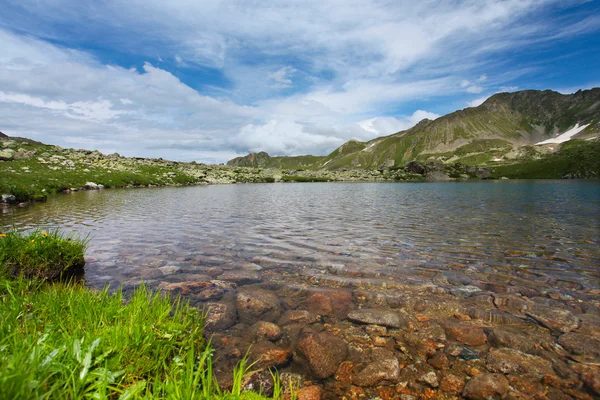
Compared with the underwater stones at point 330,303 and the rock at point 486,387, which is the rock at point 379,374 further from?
the underwater stones at point 330,303

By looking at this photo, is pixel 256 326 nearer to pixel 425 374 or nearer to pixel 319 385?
pixel 319 385

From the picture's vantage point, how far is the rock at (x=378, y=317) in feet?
24.8

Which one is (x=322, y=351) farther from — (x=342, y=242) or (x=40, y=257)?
(x=342, y=242)

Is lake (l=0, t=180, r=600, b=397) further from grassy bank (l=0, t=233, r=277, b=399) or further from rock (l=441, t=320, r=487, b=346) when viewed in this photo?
grassy bank (l=0, t=233, r=277, b=399)

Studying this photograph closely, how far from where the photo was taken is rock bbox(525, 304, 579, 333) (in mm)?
7203

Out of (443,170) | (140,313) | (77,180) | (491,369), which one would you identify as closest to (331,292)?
(491,369)

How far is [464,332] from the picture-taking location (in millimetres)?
7133

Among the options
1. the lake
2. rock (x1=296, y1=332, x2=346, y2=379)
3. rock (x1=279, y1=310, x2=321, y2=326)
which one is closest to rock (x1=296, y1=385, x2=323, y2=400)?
the lake

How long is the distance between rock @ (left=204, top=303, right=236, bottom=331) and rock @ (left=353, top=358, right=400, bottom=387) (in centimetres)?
351

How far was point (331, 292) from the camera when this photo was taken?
9.38 meters

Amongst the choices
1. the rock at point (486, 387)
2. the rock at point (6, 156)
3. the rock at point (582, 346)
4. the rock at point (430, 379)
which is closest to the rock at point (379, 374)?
the rock at point (430, 379)

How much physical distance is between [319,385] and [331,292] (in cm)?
394

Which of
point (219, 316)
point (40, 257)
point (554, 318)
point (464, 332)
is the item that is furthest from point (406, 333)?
point (40, 257)

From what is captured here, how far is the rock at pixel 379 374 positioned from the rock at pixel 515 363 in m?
1.93
